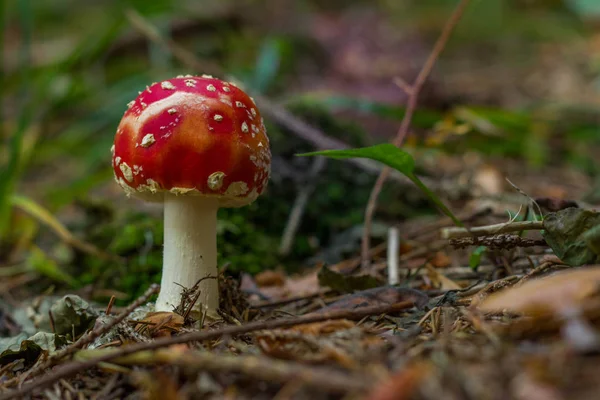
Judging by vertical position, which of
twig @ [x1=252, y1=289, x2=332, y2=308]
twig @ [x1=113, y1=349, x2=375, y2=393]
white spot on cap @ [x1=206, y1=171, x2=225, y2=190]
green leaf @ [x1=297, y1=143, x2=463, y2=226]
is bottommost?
twig @ [x1=252, y1=289, x2=332, y2=308]

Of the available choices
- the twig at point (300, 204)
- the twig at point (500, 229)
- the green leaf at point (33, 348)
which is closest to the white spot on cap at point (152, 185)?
the green leaf at point (33, 348)

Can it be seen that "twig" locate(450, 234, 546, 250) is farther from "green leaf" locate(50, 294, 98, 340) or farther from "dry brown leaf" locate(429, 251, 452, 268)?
"green leaf" locate(50, 294, 98, 340)

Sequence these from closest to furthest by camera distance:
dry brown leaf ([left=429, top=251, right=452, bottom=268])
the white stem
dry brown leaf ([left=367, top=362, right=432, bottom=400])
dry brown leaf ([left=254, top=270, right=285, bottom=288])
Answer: dry brown leaf ([left=367, top=362, right=432, bottom=400])
the white stem
dry brown leaf ([left=429, top=251, right=452, bottom=268])
dry brown leaf ([left=254, top=270, right=285, bottom=288])

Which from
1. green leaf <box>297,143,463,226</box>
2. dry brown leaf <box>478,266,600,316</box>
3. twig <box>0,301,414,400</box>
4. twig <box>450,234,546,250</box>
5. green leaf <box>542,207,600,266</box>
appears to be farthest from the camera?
twig <box>450,234,546,250</box>

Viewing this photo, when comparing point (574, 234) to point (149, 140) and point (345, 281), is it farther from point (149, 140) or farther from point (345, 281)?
point (149, 140)

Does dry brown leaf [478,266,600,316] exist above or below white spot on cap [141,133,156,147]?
below

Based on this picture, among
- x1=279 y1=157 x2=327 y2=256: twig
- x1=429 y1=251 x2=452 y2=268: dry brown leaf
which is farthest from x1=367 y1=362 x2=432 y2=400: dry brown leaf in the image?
x1=279 y1=157 x2=327 y2=256: twig

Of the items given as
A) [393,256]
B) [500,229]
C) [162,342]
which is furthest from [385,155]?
[393,256]

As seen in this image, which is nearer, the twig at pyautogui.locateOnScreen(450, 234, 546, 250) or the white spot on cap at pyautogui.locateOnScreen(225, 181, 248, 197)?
the twig at pyautogui.locateOnScreen(450, 234, 546, 250)

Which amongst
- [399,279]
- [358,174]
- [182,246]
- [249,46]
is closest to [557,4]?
[249,46]
